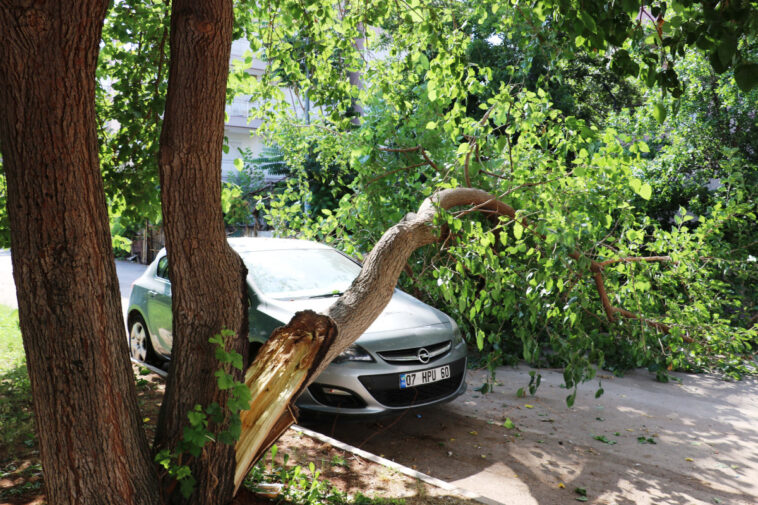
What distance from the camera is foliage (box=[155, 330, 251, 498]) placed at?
2.88m

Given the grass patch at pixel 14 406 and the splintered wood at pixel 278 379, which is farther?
the grass patch at pixel 14 406

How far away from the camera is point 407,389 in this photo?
534 centimetres

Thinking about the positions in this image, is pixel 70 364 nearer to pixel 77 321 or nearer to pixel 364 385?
pixel 77 321

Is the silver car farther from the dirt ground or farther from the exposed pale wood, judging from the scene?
the exposed pale wood

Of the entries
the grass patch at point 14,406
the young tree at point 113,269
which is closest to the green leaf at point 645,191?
the young tree at point 113,269

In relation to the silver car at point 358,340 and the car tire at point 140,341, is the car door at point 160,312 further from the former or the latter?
the car tire at point 140,341

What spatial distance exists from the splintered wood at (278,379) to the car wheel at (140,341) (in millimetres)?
4486

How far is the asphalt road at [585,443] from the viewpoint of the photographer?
15.1 ft

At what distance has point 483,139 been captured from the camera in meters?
4.64

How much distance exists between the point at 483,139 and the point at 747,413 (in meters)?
4.60

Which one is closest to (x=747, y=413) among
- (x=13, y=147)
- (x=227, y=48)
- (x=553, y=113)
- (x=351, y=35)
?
(x=553, y=113)

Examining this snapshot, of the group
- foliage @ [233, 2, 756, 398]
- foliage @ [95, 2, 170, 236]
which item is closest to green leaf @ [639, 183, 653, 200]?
foliage @ [233, 2, 756, 398]

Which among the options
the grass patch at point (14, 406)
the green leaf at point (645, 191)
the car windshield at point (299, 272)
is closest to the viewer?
the green leaf at point (645, 191)

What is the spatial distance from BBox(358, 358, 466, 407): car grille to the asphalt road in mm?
372
